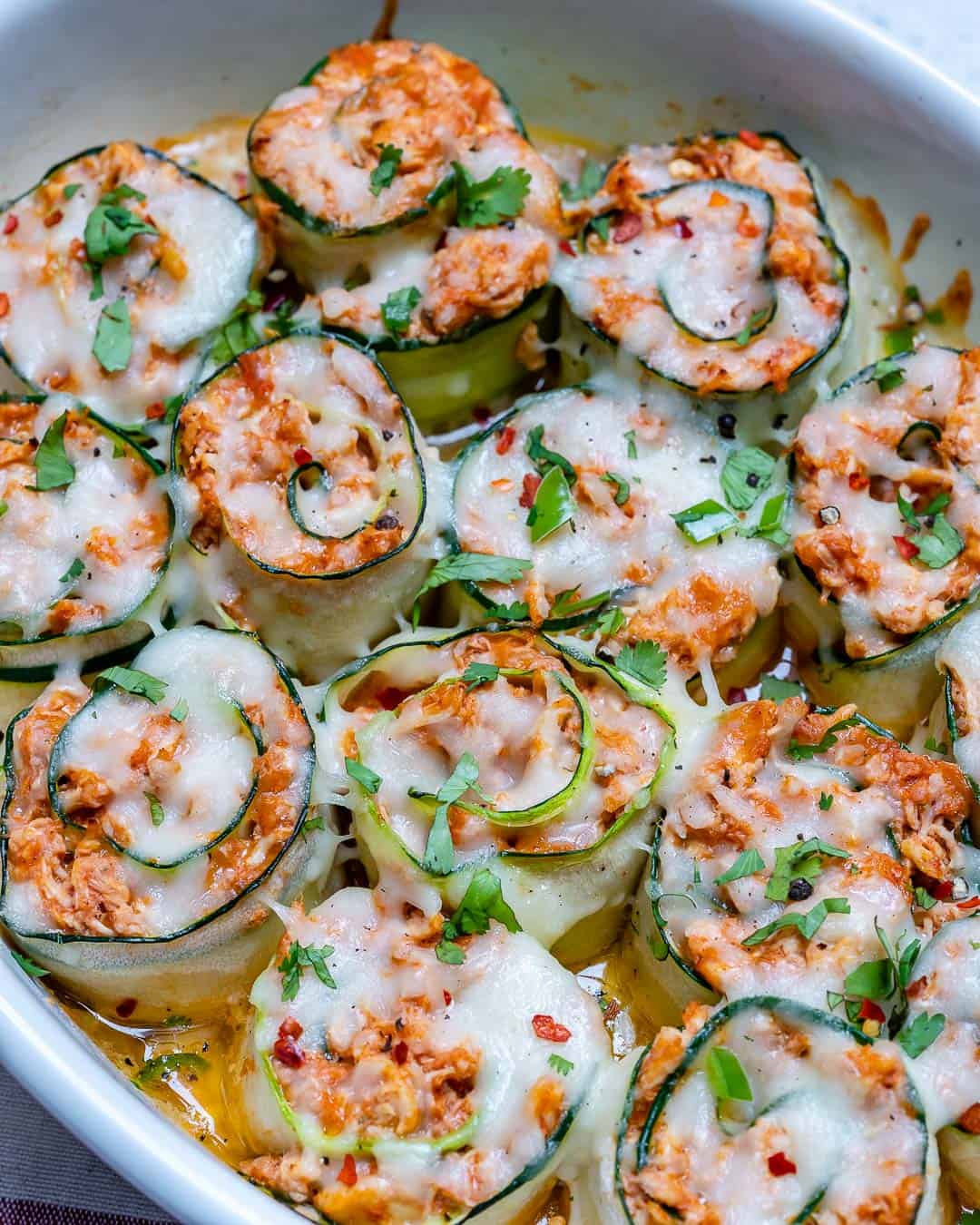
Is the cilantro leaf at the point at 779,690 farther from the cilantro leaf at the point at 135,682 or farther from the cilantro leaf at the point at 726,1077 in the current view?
the cilantro leaf at the point at 135,682

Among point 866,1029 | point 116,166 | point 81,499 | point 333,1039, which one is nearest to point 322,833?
point 333,1039

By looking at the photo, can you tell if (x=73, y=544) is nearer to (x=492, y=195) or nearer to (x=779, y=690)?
(x=492, y=195)

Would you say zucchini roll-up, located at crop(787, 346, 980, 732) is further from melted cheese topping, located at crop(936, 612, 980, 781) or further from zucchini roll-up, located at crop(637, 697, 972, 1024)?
zucchini roll-up, located at crop(637, 697, 972, 1024)

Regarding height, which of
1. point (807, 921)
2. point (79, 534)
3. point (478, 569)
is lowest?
point (79, 534)

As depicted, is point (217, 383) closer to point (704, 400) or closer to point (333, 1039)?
point (704, 400)

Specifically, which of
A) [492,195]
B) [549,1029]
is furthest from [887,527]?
[549,1029]

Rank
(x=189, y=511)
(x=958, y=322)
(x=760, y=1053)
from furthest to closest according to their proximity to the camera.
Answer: (x=958, y=322), (x=189, y=511), (x=760, y=1053)

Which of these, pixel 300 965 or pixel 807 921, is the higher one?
pixel 807 921

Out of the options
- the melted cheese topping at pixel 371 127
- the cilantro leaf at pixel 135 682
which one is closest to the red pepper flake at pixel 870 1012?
the cilantro leaf at pixel 135 682
